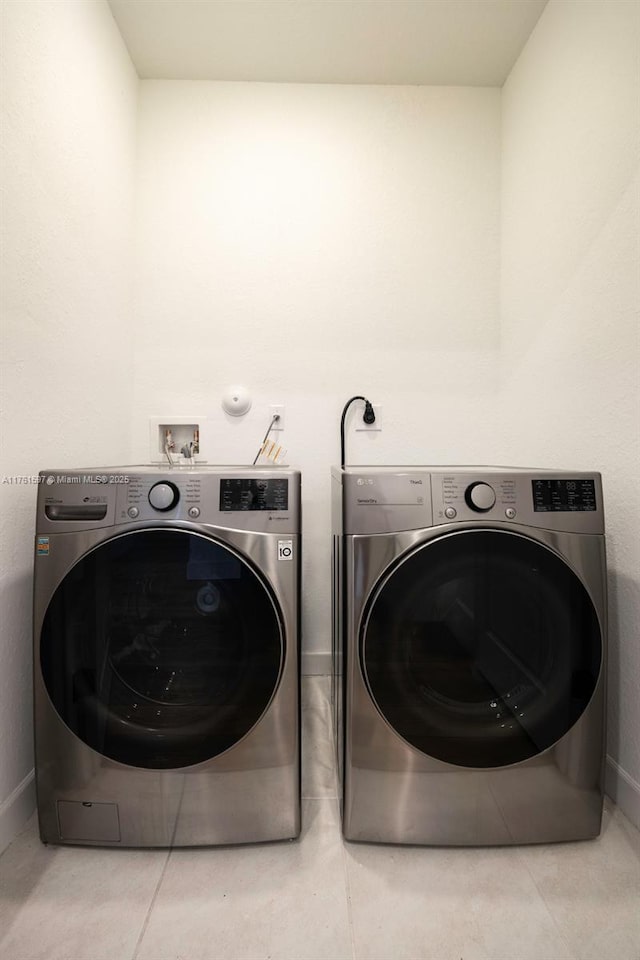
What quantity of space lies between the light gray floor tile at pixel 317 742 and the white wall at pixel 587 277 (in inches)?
A: 29.7

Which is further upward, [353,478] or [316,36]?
[316,36]

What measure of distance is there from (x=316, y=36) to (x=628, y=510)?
1841 millimetres

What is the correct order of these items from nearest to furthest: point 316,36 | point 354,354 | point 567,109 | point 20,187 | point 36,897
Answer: point 36,897
point 20,187
point 567,109
point 316,36
point 354,354

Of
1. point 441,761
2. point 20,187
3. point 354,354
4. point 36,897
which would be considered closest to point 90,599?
point 36,897

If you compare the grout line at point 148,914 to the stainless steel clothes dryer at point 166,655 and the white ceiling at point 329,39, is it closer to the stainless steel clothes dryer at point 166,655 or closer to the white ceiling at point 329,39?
the stainless steel clothes dryer at point 166,655

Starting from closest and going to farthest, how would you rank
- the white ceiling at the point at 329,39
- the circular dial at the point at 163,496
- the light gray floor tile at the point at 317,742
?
the circular dial at the point at 163,496
the light gray floor tile at the point at 317,742
the white ceiling at the point at 329,39

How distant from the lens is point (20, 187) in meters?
0.99

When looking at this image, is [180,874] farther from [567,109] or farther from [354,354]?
[567,109]

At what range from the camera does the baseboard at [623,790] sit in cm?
99

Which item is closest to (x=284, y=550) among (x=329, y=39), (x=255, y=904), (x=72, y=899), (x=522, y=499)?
(x=522, y=499)

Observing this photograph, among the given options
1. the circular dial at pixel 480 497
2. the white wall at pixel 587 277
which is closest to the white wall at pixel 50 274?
the circular dial at pixel 480 497

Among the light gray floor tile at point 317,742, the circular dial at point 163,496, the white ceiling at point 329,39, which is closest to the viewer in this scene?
the circular dial at point 163,496

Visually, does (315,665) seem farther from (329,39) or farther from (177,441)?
(329,39)

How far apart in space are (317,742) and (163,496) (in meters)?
0.95
